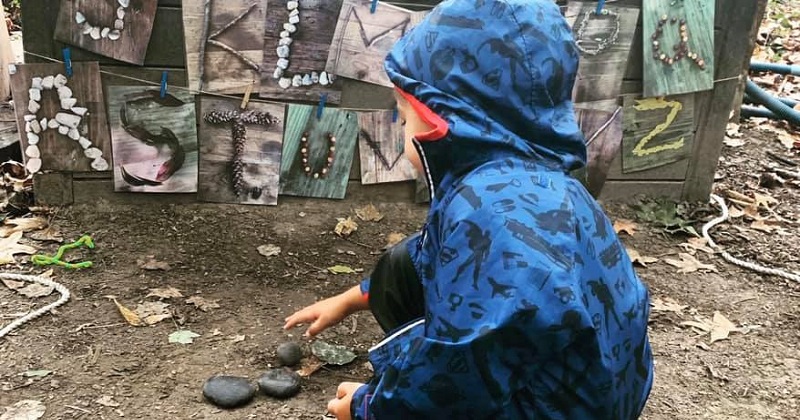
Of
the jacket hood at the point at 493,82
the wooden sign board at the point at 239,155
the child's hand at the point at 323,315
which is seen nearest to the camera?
the jacket hood at the point at 493,82

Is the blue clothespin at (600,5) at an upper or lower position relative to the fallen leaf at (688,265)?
upper

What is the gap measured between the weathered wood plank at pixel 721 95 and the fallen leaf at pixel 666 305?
1090 millimetres

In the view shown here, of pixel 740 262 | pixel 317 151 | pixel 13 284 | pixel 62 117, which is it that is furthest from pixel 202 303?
pixel 740 262

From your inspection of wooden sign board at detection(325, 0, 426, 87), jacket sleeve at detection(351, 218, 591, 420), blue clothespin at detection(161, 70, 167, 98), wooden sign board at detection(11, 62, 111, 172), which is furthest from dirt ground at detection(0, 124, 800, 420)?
jacket sleeve at detection(351, 218, 591, 420)

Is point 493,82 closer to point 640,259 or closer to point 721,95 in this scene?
point 640,259

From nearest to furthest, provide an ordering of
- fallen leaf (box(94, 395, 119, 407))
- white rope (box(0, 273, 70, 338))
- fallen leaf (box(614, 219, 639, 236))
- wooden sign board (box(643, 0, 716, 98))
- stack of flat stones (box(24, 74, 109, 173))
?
1. fallen leaf (box(94, 395, 119, 407))
2. white rope (box(0, 273, 70, 338))
3. stack of flat stones (box(24, 74, 109, 173))
4. wooden sign board (box(643, 0, 716, 98))
5. fallen leaf (box(614, 219, 639, 236))

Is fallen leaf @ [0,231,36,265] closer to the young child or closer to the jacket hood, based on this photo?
the young child

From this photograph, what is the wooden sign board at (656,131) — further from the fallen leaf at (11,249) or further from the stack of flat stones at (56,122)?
the fallen leaf at (11,249)

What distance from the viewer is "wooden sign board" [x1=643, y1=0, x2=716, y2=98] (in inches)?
146

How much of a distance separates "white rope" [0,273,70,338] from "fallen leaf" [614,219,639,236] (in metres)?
2.56

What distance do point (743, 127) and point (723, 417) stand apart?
3531 millimetres

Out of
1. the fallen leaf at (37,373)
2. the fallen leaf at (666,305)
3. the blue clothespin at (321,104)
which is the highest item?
the blue clothespin at (321,104)

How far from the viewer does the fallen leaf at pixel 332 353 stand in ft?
8.67

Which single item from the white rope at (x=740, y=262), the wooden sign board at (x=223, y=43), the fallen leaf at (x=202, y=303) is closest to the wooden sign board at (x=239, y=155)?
the wooden sign board at (x=223, y=43)
